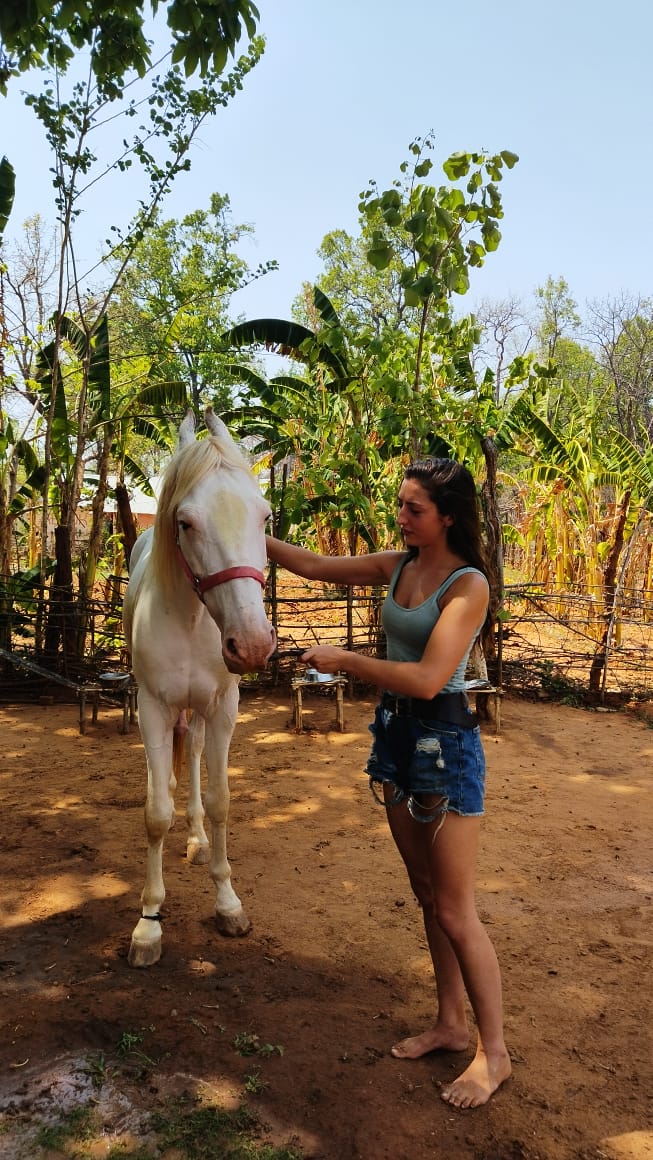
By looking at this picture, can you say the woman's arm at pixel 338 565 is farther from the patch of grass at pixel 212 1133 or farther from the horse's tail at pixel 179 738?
the patch of grass at pixel 212 1133

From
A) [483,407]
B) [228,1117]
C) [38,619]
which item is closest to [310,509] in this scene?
[483,407]

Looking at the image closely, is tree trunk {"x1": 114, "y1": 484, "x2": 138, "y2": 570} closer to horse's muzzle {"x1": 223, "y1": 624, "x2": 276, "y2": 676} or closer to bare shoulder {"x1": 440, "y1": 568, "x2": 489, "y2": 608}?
horse's muzzle {"x1": 223, "y1": 624, "x2": 276, "y2": 676}

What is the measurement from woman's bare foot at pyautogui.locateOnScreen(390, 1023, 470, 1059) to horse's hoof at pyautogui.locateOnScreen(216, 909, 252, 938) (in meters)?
0.88

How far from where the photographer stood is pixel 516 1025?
231cm

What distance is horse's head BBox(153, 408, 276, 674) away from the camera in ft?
6.10

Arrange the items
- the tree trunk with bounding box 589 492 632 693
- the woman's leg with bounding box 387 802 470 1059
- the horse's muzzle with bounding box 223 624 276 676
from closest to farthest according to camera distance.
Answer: the horse's muzzle with bounding box 223 624 276 676 < the woman's leg with bounding box 387 802 470 1059 < the tree trunk with bounding box 589 492 632 693

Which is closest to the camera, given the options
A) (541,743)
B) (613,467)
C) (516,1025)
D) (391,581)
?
(391,581)

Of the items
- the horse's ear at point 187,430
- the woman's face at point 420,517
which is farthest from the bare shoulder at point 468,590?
the horse's ear at point 187,430

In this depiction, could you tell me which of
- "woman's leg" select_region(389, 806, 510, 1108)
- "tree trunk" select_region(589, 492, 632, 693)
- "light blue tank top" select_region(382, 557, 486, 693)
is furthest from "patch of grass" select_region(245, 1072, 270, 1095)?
"tree trunk" select_region(589, 492, 632, 693)

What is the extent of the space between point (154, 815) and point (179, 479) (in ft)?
4.40

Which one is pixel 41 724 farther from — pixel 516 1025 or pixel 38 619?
pixel 516 1025

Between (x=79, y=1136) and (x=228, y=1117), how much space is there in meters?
0.37

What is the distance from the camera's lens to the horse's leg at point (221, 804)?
2820mm

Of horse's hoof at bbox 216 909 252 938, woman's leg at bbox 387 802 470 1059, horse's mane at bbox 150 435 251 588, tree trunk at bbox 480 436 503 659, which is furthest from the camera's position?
tree trunk at bbox 480 436 503 659
